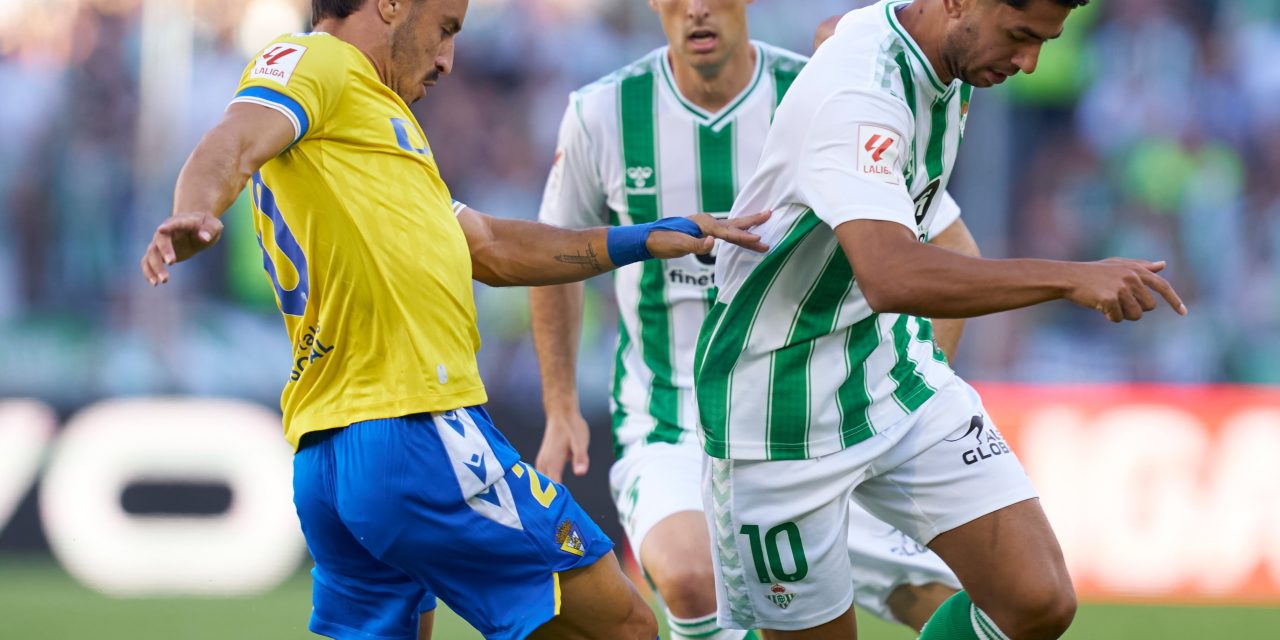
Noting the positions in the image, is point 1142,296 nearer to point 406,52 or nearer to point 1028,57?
point 1028,57

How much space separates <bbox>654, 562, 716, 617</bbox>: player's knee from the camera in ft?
14.2

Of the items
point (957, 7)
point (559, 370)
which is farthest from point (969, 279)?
point (559, 370)

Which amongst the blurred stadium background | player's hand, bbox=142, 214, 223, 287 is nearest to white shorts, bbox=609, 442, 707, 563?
player's hand, bbox=142, 214, 223, 287

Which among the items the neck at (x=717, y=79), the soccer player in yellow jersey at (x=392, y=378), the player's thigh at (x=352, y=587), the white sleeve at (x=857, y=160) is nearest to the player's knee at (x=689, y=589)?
the soccer player in yellow jersey at (x=392, y=378)

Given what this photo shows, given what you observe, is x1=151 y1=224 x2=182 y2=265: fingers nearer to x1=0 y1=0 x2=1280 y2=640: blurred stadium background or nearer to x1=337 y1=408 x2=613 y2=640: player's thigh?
x1=337 y1=408 x2=613 y2=640: player's thigh

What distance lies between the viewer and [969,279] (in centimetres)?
317

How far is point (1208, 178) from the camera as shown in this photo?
9.54 metres

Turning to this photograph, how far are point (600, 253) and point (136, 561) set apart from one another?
5.12 metres

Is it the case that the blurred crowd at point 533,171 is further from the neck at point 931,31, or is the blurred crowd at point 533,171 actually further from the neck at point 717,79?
the neck at point 931,31

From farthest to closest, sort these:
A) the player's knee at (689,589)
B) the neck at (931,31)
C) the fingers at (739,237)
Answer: the player's knee at (689,589)
the fingers at (739,237)
the neck at (931,31)

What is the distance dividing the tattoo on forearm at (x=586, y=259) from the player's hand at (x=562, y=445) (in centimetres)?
114

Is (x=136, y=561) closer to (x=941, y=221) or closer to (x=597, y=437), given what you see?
(x=597, y=437)

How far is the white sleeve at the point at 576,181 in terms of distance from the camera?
493 cm

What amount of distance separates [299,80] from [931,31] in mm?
1430
